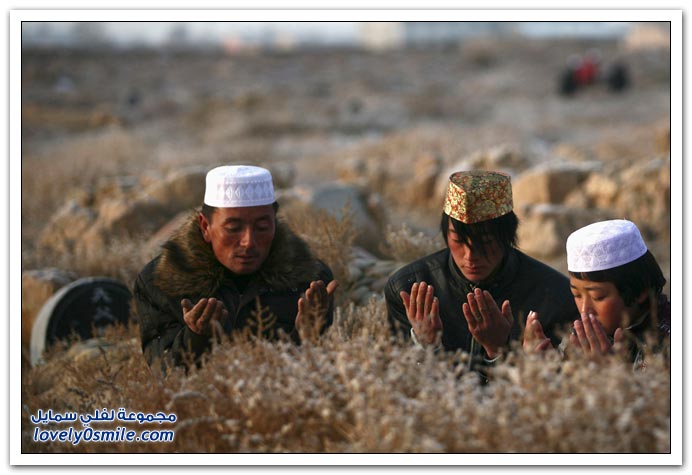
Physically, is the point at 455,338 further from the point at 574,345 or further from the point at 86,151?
the point at 86,151

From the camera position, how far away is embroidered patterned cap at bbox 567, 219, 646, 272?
367 centimetres

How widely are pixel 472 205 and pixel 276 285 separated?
3.18 ft

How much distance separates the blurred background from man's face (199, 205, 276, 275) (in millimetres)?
2108

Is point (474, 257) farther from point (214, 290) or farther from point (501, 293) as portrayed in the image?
point (214, 290)

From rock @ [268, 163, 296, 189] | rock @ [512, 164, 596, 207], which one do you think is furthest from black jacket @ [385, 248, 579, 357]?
rock @ [268, 163, 296, 189]

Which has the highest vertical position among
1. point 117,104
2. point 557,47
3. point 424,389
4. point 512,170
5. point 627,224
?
point 557,47

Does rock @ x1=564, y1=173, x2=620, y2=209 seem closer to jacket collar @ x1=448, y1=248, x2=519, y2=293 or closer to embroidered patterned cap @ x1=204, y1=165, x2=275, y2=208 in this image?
jacket collar @ x1=448, y1=248, x2=519, y2=293

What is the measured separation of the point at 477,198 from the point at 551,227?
19.8ft

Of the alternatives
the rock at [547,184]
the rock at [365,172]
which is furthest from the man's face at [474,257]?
the rock at [365,172]

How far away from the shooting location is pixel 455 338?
4.23 meters

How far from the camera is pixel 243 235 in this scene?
412 centimetres

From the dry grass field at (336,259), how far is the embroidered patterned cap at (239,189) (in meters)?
0.65

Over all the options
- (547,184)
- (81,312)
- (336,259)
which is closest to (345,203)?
(336,259)
